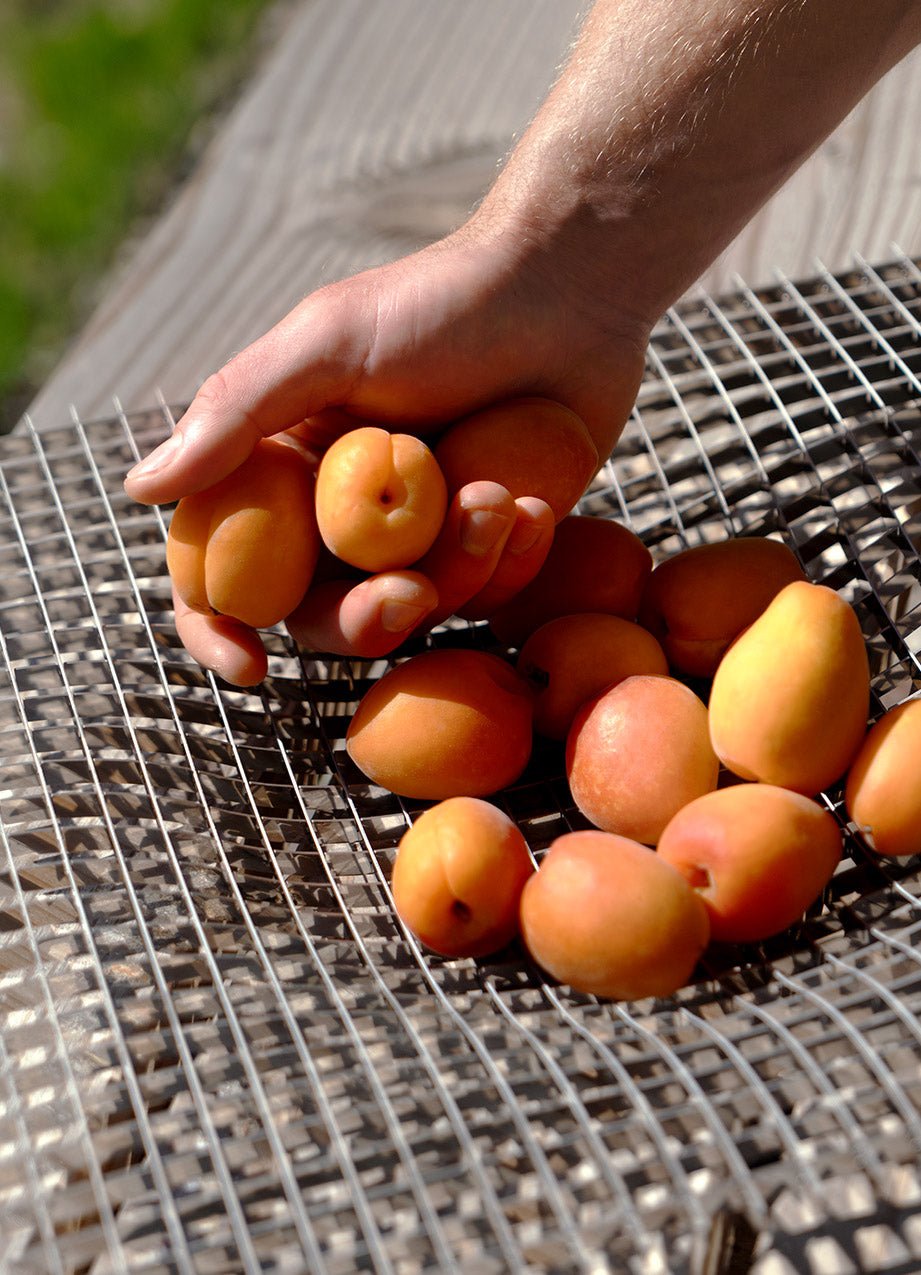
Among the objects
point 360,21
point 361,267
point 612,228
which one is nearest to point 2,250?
point 360,21

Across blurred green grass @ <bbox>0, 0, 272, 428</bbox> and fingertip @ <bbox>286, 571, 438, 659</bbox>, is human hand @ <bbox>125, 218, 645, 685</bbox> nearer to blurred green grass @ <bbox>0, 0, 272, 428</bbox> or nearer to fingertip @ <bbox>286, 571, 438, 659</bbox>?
fingertip @ <bbox>286, 571, 438, 659</bbox>

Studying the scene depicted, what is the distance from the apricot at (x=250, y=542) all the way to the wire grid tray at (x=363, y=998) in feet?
0.31

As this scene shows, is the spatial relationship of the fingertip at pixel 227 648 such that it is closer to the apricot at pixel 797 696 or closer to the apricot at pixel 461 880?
the apricot at pixel 461 880

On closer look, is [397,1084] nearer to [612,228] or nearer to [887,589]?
[887,589]

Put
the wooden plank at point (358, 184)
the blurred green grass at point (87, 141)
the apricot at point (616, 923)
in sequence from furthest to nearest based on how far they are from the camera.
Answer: the blurred green grass at point (87, 141) < the wooden plank at point (358, 184) < the apricot at point (616, 923)

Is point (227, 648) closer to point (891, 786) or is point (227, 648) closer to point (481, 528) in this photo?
point (481, 528)

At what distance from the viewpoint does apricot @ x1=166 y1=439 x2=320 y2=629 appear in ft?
2.50

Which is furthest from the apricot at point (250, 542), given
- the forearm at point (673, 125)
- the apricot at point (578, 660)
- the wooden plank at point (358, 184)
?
the wooden plank at point (358, 184)

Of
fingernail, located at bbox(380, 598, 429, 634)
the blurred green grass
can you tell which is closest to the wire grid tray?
fingernail, located at bbox(380, 598, 429, 634)

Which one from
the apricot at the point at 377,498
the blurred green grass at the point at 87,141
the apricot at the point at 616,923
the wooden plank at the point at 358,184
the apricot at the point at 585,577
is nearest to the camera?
the apricot at the point at 616,923

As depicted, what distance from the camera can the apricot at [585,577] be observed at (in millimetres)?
851

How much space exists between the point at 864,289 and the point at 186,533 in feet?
2.01

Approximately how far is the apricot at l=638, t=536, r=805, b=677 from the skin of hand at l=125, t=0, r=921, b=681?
91mm

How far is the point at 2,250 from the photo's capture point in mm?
1952
